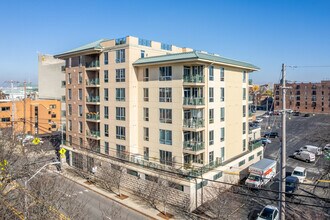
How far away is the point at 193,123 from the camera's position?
24828 mm

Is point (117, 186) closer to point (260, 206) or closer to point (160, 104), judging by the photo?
point (160, 104)

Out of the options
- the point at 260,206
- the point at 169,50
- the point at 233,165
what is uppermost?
the point at 169,50

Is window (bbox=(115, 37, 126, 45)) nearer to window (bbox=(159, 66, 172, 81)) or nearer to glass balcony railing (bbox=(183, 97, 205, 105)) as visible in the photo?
window (bbox=(159, 66, 172, 81))

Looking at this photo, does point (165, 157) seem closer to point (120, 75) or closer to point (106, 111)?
point (106, 111)

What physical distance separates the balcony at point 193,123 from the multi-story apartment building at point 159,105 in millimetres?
93

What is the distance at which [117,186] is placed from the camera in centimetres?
2700

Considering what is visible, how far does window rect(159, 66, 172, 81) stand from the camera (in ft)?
85.9

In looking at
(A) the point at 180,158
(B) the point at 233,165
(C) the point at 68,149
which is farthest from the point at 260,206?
(C) the point at 68,149

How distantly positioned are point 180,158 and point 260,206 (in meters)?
8.34

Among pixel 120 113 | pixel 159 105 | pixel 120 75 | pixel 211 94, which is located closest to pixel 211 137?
pixel 211 94

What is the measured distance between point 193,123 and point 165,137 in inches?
140

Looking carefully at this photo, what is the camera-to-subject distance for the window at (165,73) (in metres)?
26.2

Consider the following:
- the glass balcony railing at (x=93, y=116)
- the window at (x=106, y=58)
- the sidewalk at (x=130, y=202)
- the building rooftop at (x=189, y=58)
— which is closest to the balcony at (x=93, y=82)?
the window at (x=106, y=58)

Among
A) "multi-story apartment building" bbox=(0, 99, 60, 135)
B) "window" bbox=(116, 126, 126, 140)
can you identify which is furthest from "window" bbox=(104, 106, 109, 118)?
"multi-story apartment building" bbox=(0, 99, 60, 135)
